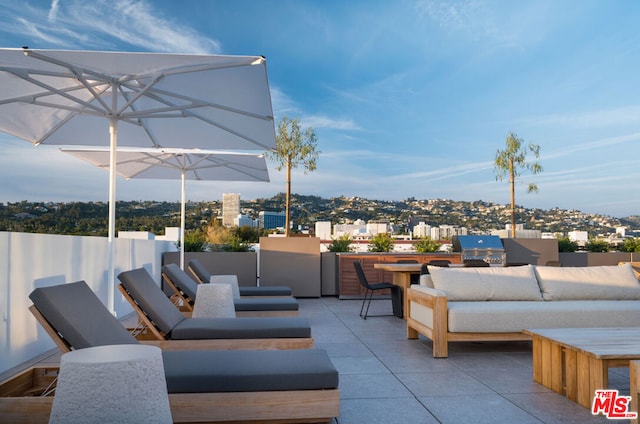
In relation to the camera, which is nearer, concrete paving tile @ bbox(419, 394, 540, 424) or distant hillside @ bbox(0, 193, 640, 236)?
concrete paving tile @ bbox(419, 394, 540, 424)

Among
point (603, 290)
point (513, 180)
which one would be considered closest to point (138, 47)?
point (513, 180)

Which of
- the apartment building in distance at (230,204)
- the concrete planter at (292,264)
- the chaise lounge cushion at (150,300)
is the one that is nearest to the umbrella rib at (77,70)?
the chaise lounge cushion at (150,300)

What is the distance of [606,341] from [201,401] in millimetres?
2961

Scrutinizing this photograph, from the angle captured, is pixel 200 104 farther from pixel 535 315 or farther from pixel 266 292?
pixel 535 315

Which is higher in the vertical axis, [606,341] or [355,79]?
[355,79]

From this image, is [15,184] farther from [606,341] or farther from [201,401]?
[606,341]

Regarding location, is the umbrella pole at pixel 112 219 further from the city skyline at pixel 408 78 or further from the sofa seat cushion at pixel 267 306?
the city skyline at pixel 408 78

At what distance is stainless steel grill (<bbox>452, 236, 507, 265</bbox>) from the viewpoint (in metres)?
11.6

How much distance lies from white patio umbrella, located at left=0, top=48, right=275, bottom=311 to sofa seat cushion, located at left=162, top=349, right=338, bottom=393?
244cm

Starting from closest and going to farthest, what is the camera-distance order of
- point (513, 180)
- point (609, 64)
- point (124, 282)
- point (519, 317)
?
point (124, 282), point (519, 317), point (609, 64), point (513, 180)

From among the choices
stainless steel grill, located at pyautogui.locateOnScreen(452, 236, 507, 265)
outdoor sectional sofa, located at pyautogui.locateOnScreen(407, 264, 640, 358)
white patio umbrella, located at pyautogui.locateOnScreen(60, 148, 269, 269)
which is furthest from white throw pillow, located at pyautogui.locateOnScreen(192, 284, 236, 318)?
stainless steel grill, located at pyautogui.locateOnScreen(452, 236, 507, 265)

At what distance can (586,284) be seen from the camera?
5.87m

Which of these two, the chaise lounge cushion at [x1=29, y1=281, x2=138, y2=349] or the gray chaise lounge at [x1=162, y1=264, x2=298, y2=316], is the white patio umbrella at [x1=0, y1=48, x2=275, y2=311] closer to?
the gray chaise lounge at [x1=162, y1=264, x2=298, y2=316]

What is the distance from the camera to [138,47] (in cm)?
1538
